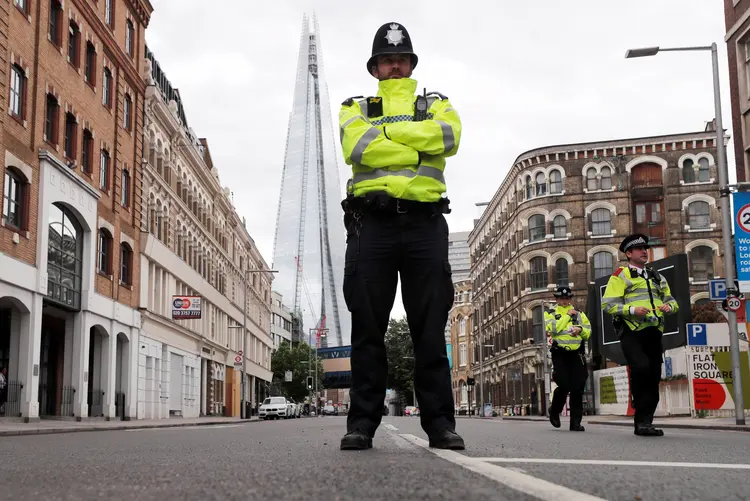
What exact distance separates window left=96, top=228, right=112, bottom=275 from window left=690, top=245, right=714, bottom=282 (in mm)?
41299

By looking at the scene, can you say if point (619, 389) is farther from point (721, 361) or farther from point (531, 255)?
point (531, 255)

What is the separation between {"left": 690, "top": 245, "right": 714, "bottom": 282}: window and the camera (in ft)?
196

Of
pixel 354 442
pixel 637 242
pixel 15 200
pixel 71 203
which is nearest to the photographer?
pixel 354 442

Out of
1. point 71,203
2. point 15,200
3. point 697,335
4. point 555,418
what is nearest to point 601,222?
point 697,335

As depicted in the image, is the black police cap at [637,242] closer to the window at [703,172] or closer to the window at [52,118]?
the window at [52,118]

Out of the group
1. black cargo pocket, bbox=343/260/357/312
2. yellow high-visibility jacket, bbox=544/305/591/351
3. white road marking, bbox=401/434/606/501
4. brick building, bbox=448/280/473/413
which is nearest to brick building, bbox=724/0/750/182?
yellow high-visibility jacket, bbox=544/305/591/351

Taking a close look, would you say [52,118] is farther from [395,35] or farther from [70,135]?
[395,35]

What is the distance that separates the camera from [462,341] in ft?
348

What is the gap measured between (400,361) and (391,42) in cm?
11101

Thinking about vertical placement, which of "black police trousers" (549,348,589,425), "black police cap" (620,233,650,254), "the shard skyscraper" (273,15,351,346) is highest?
"the shard skyscraper" (273,15,351,346)

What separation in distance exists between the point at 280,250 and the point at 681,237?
377 ft

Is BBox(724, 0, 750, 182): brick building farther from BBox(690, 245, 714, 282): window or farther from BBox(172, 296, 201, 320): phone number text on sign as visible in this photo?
BBox(690, 245, 714, 282): window

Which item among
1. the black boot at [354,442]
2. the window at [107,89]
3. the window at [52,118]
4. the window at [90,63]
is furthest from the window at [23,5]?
the black boot at [354,442]

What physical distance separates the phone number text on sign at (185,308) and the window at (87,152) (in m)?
12.2
